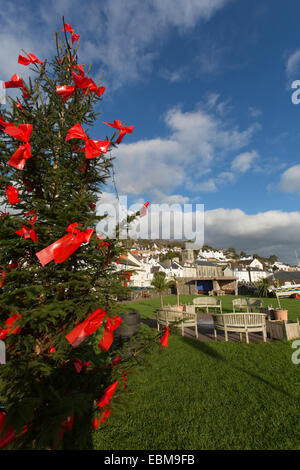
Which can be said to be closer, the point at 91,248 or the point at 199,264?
the point at 91,248

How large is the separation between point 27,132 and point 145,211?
1.41 meters

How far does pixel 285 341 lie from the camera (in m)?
7.25

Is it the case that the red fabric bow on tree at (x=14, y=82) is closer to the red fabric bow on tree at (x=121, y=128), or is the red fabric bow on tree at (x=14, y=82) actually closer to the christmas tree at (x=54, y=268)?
the christmas tree at (x=54, y=268)

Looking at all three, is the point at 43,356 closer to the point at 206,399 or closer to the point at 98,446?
the point at 98,446

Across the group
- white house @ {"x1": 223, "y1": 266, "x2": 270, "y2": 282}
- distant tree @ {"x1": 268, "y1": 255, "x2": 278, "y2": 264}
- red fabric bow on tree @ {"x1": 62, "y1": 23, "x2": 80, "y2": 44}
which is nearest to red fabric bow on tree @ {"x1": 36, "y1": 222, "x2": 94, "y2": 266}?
red fabric bow on tree @ {"x1": 62, "y1": 23, "x2": 80, "y2": 44}

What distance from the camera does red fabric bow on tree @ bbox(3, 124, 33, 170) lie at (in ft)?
6.40

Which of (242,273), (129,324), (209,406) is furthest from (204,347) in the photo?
(242,273)

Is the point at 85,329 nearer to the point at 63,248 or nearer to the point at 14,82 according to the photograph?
the point at 63,248

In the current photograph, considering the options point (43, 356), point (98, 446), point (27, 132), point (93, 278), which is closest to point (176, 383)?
point (98, 446)

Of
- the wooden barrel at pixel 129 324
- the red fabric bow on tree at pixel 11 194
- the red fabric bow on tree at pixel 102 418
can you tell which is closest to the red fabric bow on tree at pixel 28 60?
the red fabric bow on tree at pixel 11 194

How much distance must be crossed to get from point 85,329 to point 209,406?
3480 mm

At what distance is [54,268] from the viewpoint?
256cm

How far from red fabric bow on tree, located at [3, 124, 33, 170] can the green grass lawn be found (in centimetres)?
191
